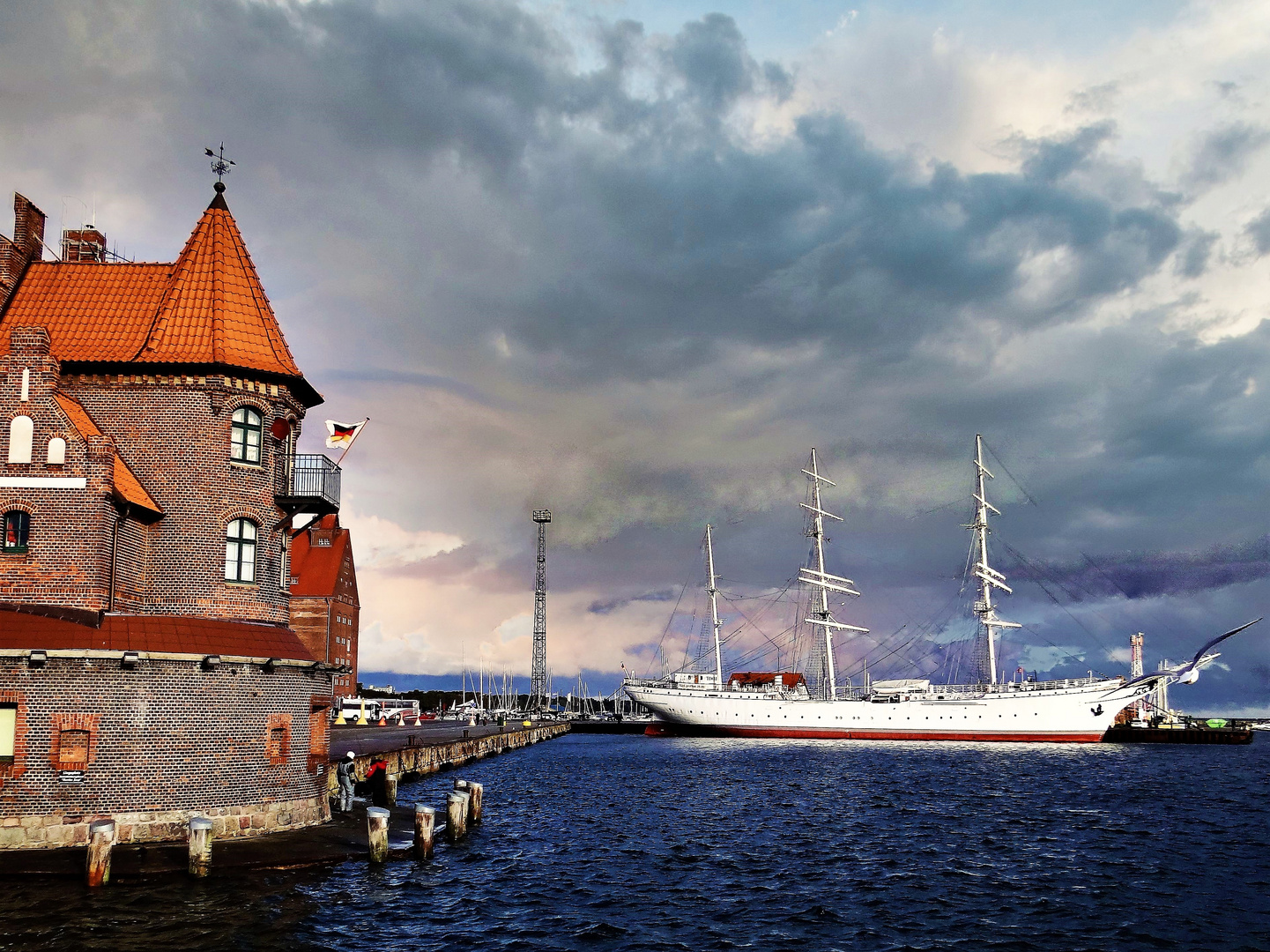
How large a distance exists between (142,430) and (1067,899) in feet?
91.4

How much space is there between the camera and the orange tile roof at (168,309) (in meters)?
28.5

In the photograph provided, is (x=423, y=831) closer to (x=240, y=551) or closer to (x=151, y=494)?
(x=240, y=551)

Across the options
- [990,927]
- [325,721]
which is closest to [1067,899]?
[990,927]

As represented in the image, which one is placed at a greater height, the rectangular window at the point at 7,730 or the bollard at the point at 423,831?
the rectangular window at the point at 7,730

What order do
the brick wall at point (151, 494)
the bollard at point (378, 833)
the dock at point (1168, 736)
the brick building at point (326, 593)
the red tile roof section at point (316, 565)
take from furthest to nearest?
the dock at point (1168, 736) → the red tile roof section at point (316, 565) → the brick building at point (326, 593) → the brick wall at point (151, 494) → the bollard at point (378, 833)

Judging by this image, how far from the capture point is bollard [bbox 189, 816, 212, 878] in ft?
71.2

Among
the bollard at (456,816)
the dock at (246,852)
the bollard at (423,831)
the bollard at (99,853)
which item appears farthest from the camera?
the bollard at (456,816)

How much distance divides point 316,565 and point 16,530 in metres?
66.4

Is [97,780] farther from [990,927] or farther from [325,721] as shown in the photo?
[990,927]

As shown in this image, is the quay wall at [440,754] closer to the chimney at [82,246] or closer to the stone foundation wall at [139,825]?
the stone foundation wall at [139,825]

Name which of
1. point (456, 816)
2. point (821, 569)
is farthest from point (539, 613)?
point (456, 816)

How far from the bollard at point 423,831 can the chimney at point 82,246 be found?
71.8 feet

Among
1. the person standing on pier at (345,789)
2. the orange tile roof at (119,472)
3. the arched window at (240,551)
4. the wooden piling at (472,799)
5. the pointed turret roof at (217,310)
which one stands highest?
the pointed turret roof at (217,310)

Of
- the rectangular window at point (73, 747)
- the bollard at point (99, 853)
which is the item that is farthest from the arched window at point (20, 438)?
the bollard at point (99, 853)
